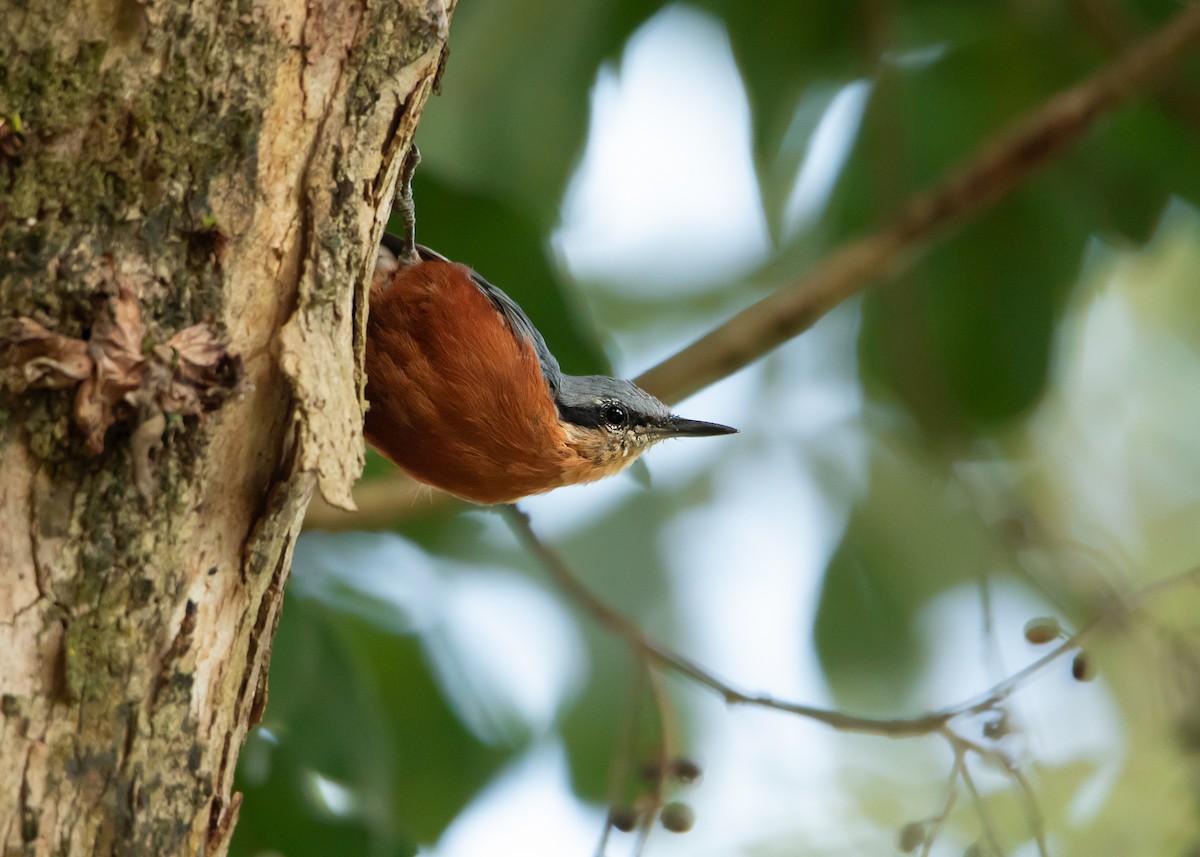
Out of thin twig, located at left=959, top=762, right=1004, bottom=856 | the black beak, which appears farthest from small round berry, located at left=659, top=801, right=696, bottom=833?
the black beak

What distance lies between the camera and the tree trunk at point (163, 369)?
1786 millimetres

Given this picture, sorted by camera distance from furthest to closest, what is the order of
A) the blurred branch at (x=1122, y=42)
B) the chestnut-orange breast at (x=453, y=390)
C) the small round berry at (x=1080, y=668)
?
the blurred branch at (x=1122, y=42) → the chestnut-orange breast at (x=453, y=390) → the small round berry at (x=1080, y=668)

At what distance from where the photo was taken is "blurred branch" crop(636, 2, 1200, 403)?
4.03 meters

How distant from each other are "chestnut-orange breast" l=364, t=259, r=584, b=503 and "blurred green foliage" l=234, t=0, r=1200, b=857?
368 millimetres

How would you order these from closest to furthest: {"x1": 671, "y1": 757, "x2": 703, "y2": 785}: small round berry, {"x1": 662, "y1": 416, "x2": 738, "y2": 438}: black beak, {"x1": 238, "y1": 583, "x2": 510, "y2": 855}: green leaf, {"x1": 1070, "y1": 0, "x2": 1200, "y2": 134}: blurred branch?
{"x1": 671, "y1": 757, "x2": 703, "y2": 785}: small round berry
{"x1": 238, "y1": 583, "x2": 510, "y2": 855}: green leaf
{"x1": 662, "y1": 416, "x2": 738, "y2": 438}: black beak
{"x1": 1070, "y1": 0, "x2": 1200, "y2": 134}: blurred branch

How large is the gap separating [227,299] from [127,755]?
0.71m

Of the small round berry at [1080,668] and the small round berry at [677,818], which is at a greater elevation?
the small round berry at [1080,668]


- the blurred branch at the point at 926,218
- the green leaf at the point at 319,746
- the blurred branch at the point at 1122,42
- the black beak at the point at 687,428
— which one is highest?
the blurred branch at the point at 1122,42

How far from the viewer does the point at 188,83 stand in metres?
2.00

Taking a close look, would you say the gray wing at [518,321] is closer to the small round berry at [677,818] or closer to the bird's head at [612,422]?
the bird's head at [612,422]

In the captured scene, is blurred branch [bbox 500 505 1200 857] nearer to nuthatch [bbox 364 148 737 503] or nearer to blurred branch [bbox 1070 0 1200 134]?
nuthatch [bbox 364 148 737 503]

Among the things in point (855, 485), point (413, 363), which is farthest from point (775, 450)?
point (413, 363)

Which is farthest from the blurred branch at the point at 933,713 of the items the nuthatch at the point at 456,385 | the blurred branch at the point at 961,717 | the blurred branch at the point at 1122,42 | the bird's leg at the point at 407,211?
the blurred branch at the point at 1122,42

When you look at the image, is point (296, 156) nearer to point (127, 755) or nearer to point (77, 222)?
point (77, 222)
